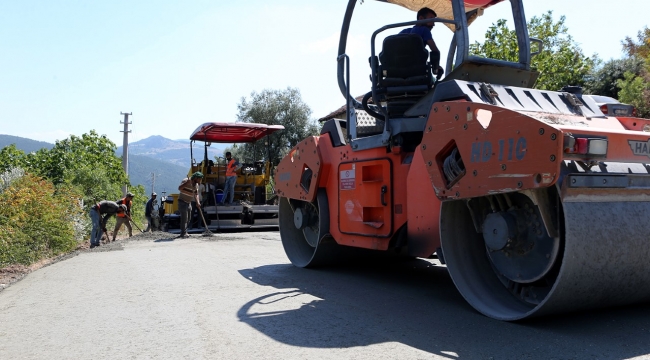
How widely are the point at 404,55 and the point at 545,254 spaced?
2148 millimetres

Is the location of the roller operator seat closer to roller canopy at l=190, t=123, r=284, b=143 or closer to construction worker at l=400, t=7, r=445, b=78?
construction worker at l=400, t=7, r=445, b=78

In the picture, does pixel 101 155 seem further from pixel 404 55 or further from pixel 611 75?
pixel 404 55

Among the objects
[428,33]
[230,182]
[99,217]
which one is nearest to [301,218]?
[428,33]

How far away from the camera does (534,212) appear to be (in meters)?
4.02

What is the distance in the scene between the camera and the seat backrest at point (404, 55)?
5.21 metres

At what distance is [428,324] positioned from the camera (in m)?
4.11

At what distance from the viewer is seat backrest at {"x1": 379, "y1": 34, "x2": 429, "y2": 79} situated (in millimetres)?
5207

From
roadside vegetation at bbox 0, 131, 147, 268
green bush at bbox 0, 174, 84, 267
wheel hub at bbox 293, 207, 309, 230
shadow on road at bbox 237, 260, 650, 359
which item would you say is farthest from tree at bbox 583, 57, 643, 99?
shadow on road at bbox 237, 260, 650, 359

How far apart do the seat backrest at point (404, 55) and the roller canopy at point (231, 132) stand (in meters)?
11.4

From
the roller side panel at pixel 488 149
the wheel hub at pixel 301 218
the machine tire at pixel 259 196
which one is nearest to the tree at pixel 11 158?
the machine tire at pixel 259 196

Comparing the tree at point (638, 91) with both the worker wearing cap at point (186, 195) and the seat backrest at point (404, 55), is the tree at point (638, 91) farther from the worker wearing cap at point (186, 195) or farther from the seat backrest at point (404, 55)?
the seat backrest at point (404, 55)

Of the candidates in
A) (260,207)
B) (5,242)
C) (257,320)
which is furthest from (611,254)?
(260,207)

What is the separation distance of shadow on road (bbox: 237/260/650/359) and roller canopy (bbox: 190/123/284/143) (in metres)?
11.2

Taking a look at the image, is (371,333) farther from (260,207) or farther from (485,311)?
(260,207)
